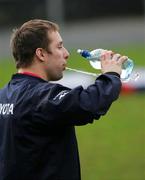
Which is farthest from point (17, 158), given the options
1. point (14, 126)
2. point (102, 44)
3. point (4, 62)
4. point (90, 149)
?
point (102, 44)

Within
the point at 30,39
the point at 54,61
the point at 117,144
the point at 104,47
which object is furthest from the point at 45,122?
the point at 104,47

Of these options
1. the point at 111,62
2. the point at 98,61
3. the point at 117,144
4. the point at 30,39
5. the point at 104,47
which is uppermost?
the point at 30,39

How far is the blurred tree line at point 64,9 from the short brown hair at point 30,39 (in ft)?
93.6

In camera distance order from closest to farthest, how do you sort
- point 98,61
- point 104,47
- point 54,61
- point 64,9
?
point 54,61 < point 98,61 < point 104,47 < point 64,9

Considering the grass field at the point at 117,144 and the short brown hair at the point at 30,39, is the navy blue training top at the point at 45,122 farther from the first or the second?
the grass field at the point at 117,144

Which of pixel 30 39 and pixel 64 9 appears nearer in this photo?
pixel 30 39

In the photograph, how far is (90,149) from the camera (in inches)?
501

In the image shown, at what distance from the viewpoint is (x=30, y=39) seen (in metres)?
5.18

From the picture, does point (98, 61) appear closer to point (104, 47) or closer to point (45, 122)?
point (45, 122)

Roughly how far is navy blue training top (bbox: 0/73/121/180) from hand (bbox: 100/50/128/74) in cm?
5

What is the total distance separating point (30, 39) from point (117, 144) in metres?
7.89

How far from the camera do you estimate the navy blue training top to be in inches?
194

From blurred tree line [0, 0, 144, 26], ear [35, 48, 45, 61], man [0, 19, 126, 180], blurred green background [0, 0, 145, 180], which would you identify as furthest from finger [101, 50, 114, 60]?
blurred tree line [0, 0, 144, 26]

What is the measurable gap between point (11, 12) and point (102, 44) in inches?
231
